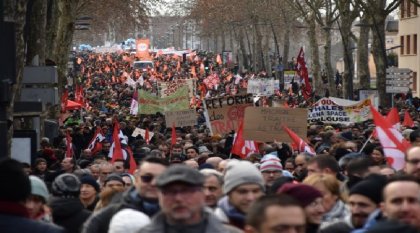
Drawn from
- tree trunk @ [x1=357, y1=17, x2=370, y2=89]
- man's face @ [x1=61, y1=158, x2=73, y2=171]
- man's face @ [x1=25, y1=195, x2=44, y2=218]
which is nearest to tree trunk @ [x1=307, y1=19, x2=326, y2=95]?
tree trunk @ [x1=357, y1=17, x2=370, y2=89]

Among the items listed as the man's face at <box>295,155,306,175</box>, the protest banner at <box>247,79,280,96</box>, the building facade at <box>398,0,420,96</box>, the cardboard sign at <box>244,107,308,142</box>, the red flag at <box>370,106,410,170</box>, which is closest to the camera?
the red flag at <box>370,106,410,170</box>

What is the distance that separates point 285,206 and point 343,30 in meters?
44.8

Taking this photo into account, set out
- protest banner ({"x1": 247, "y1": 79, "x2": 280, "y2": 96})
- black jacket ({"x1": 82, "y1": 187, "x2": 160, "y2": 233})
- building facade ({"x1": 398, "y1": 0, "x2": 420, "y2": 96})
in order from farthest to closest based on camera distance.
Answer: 1. building facade ({"x1": 398, "y1": 0, "x2": 420, "y2": 96})
2. protest banner ({"x1": 247, "y1": 79, "x2": 280, "y2": 96})
3. black jacket ({"x1": 82, "y1": 187, "x2": 160, "y2": 233})

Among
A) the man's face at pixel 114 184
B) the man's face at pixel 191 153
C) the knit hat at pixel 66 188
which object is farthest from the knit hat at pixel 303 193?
the man's face at pixel 191 153

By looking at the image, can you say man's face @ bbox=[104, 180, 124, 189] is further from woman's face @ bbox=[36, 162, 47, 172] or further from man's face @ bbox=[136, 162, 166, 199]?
woman's face @ bbox=[36, 162, 47, 172]

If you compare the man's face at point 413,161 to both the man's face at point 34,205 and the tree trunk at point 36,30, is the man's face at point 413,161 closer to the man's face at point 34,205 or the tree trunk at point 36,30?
the man's face at point 34,205

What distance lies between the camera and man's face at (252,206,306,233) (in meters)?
6.32

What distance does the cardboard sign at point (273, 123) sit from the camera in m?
19.0

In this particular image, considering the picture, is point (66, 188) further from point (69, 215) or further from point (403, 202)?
point (403, 202)

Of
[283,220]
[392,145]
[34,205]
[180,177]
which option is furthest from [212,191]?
[392,145]

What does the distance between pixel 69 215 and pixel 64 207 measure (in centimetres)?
7

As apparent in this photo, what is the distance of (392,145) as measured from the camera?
12906mm

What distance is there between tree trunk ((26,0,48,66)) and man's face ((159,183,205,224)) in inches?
868

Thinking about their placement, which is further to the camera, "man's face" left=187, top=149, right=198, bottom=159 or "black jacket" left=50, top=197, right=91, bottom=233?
"man's face" left=187, top=149, right=198, bottom=159
